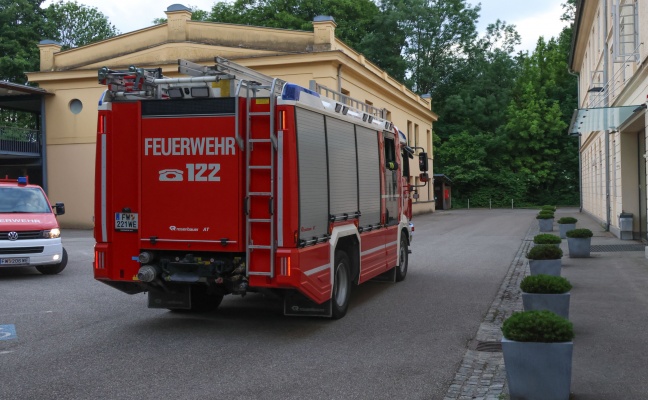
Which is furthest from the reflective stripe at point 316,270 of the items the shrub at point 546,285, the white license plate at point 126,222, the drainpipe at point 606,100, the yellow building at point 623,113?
the drainpipe at point 606,100

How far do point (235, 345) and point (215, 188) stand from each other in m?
1.80

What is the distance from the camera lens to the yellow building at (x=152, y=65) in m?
32.5

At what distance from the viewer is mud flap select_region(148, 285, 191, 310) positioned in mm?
8898

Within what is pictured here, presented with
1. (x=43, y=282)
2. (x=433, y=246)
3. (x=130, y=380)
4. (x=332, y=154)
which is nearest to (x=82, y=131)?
(x=433, y=246)

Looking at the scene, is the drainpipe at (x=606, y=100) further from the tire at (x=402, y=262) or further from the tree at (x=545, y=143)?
the tree at (x=545, y=143)

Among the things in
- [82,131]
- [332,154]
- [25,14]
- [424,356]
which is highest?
[25,14]

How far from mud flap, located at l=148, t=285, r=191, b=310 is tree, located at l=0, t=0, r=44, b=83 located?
4284cm

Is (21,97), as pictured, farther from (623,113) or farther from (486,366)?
(486,366)

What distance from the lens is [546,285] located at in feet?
27.2

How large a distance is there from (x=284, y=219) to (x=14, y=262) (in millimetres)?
7998

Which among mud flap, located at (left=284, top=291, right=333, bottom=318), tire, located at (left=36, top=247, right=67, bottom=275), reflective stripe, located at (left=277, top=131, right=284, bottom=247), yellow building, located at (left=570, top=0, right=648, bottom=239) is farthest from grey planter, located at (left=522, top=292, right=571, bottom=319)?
tire, located at (left=36, top=247, right=67, bottom=275)

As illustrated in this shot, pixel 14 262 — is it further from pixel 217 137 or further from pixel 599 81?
pixel 599 81

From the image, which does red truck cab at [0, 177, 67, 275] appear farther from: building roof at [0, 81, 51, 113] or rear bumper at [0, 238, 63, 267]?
building roof at [0, 81, 51, 113]

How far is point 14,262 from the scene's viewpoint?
13711mm
